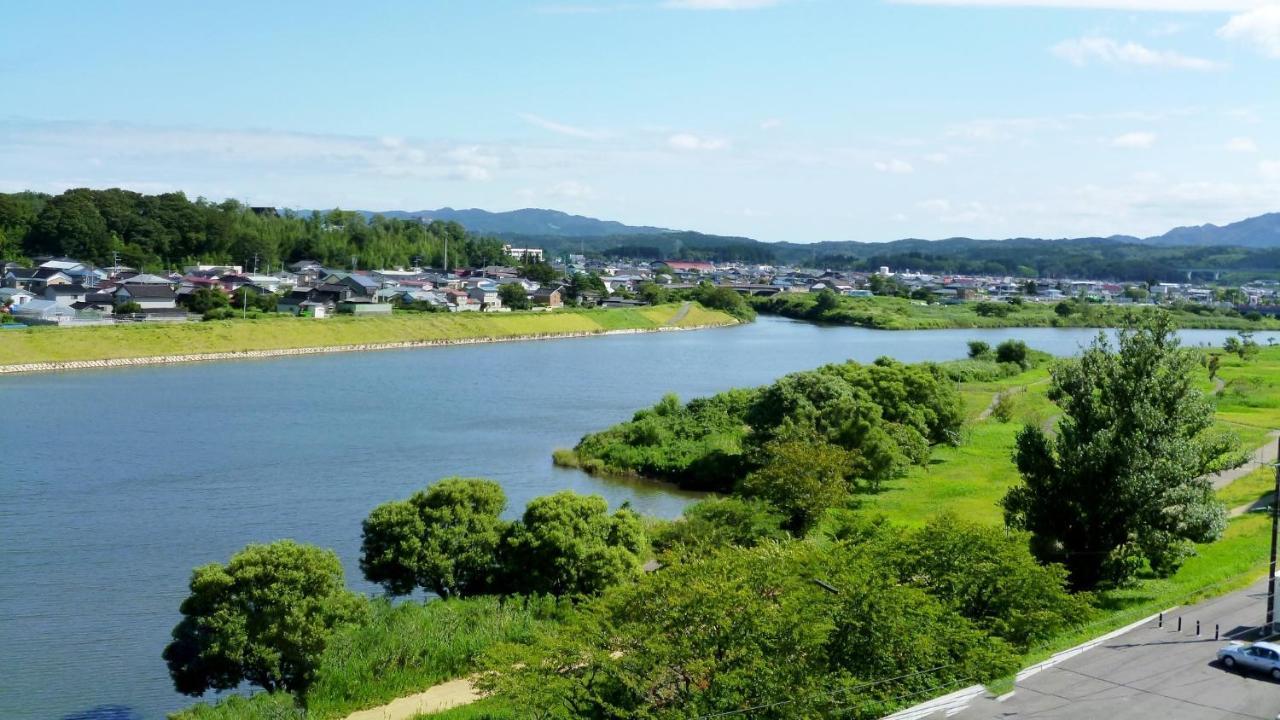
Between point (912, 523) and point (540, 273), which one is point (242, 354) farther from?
point (540, 273)

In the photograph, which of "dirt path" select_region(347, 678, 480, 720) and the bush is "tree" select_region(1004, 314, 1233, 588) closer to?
"dirt path" select_region(347, 678, 480, 720)

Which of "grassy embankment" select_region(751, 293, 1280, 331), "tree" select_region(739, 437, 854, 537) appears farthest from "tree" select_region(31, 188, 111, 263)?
"tree" select_region(739, 437, 854, 537)

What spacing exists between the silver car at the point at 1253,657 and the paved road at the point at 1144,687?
0.08 metres

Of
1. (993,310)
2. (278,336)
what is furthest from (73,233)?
(993,310)

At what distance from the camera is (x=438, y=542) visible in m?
10.9

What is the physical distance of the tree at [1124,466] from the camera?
10641 millimetres

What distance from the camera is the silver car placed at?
8188mm

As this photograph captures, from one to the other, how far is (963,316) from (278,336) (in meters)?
42.0

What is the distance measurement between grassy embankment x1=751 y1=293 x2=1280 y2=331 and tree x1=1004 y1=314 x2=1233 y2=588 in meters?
46.3

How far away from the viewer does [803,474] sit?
13.9 metres

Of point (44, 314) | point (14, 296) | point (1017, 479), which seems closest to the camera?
point (1017, 479)

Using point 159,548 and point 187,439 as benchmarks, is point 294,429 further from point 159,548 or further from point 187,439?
point 159,548

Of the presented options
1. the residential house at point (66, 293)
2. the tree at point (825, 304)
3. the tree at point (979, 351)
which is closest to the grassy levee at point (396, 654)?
the tree at point (979, 351)

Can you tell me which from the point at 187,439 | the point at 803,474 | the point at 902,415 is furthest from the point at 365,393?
the point at 803,474
